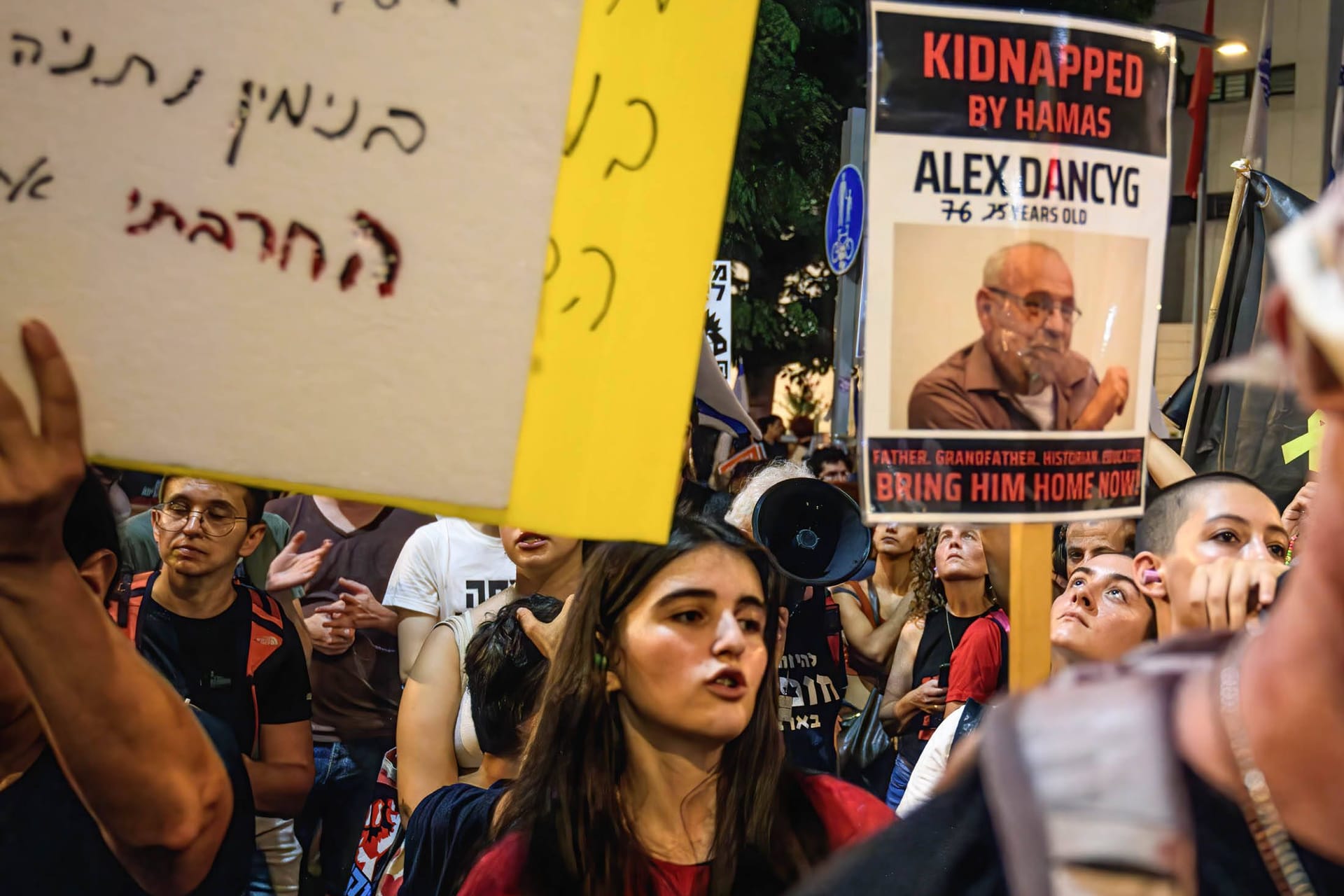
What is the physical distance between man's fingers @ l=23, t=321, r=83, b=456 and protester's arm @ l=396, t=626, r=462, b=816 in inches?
79.3

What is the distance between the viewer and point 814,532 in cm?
395

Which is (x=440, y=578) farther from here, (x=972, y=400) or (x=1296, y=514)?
(x=1296, y=514)

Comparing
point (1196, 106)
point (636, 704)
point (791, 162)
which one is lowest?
point (636, 704)

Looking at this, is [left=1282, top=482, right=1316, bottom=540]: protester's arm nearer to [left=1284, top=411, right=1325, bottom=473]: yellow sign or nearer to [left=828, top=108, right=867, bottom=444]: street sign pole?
[left=1284, top=411, right=1325, bottom=473]: yellow sign

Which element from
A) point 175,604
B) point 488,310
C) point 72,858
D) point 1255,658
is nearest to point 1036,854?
point 1255,658

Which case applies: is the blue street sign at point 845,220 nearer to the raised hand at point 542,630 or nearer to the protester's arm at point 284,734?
the raised hand at point 542,630

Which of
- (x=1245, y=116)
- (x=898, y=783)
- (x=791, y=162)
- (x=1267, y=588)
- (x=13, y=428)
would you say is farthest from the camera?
(x=1245, y=116)

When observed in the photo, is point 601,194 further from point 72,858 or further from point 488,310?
point 72,858

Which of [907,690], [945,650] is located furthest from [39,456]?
[907,690]

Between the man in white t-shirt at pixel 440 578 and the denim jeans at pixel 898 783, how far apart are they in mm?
1267

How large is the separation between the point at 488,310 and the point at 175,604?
7.81ft

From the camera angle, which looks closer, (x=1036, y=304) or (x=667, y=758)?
(x=667, y=758)

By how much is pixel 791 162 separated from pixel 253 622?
8.26 meters

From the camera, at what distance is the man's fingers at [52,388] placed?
4.53ft
